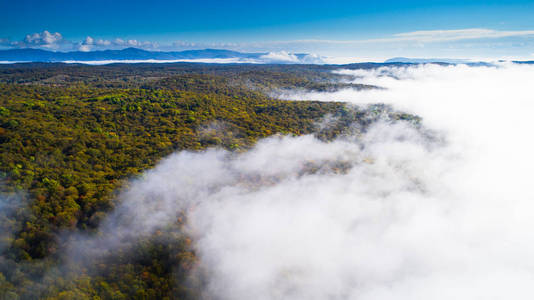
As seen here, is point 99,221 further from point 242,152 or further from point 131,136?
point 242,152

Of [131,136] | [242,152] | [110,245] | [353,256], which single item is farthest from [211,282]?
[131,136]

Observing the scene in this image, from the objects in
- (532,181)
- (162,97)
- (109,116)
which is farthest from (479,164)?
(109,116)

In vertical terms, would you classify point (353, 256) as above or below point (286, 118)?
below

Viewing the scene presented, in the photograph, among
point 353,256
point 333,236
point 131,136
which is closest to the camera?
point 353,256

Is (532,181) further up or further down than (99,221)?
further down

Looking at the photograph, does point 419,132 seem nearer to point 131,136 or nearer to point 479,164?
point 479,164

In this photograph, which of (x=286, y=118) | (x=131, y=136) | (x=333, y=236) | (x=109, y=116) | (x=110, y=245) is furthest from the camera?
(x=286, y=118)

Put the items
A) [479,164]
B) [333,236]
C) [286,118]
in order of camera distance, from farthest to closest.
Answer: [479,164] < [286,118] < [333,236]

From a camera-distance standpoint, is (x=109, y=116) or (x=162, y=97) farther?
(x=162, y=97)

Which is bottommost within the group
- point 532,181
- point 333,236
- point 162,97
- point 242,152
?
point 532,181
